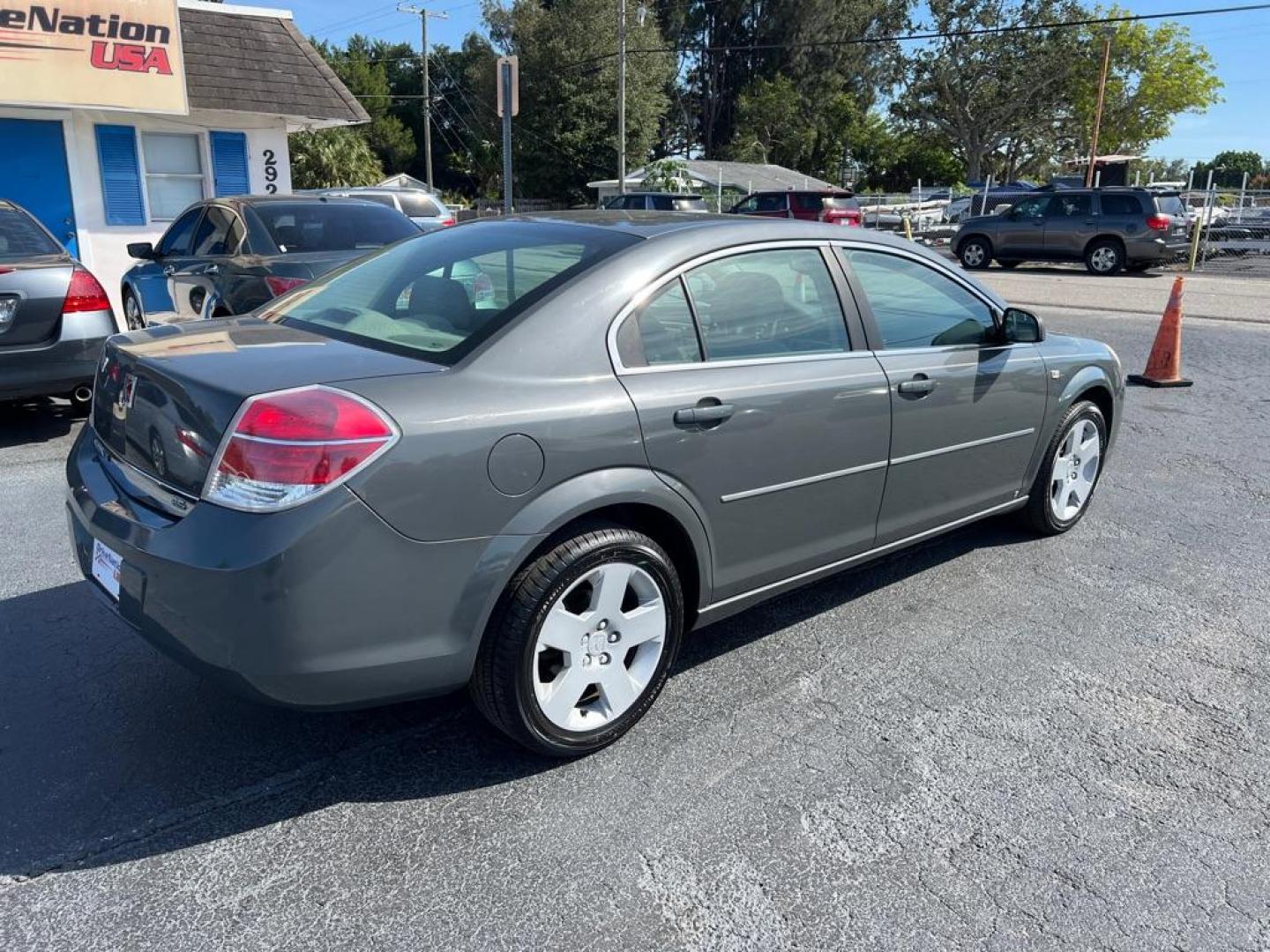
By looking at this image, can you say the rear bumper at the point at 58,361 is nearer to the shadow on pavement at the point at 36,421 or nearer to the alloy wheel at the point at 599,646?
the shadow on pavement at the point at 36,421

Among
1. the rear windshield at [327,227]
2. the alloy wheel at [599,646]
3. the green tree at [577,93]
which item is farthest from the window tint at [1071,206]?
the green tree at [577,93]

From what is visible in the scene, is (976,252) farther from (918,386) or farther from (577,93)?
(577,93)

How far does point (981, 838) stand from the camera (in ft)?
8.79

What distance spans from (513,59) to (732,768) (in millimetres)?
7344

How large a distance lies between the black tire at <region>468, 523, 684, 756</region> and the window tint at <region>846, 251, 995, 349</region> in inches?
58.5

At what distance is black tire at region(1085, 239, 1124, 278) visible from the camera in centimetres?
2028

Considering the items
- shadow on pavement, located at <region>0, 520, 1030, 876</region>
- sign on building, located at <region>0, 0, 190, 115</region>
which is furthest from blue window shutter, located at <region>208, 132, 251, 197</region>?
shadow on pavement, located at <region>0, 520, 1030, 876</region>

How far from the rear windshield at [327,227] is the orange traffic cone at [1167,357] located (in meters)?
6.43

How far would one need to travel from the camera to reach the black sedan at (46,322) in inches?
241

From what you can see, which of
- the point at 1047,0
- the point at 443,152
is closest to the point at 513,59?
the point at 1047,0

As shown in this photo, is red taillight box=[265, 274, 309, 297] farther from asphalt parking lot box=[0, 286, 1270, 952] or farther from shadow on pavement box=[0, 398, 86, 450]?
asphalt parking lot box=[0, 286, 1270, 952]

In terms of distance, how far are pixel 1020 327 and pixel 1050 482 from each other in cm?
89

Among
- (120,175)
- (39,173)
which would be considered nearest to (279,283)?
(39,173)

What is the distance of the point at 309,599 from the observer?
240 centimetres
